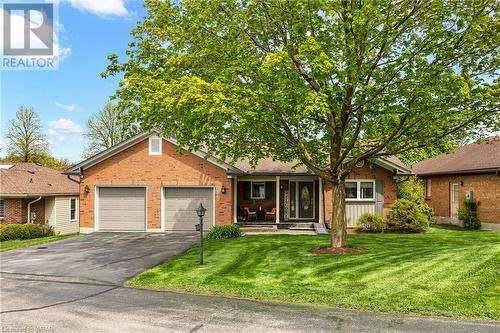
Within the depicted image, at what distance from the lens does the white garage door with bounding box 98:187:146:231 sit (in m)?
22.6

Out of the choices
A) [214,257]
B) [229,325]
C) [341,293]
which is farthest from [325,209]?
[229,325]

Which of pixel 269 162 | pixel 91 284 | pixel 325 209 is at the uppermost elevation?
pixel 269 162

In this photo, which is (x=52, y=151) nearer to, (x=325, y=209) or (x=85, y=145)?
(x=85, y=145)

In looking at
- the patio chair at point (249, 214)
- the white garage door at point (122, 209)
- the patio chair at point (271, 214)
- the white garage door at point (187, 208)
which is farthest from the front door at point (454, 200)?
the white garage door at point (122, 209)

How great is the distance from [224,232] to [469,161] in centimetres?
1695

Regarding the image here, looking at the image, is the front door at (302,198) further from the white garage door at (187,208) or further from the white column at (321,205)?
the white garage door at (187,208)

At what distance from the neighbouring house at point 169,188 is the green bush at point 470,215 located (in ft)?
15.8

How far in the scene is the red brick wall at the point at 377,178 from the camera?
72.2ft

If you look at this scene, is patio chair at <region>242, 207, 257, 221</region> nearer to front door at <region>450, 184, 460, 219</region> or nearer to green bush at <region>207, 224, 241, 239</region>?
green bush at <region>207, 224, 241, 239</region>

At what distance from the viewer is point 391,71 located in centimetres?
1168

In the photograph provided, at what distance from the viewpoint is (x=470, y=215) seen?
23.2m

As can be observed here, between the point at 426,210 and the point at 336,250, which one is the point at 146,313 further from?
the point at 426,210

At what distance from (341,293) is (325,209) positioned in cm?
1307

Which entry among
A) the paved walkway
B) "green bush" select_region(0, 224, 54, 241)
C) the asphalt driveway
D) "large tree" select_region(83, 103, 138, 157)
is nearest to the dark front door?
the asphalt driveway
